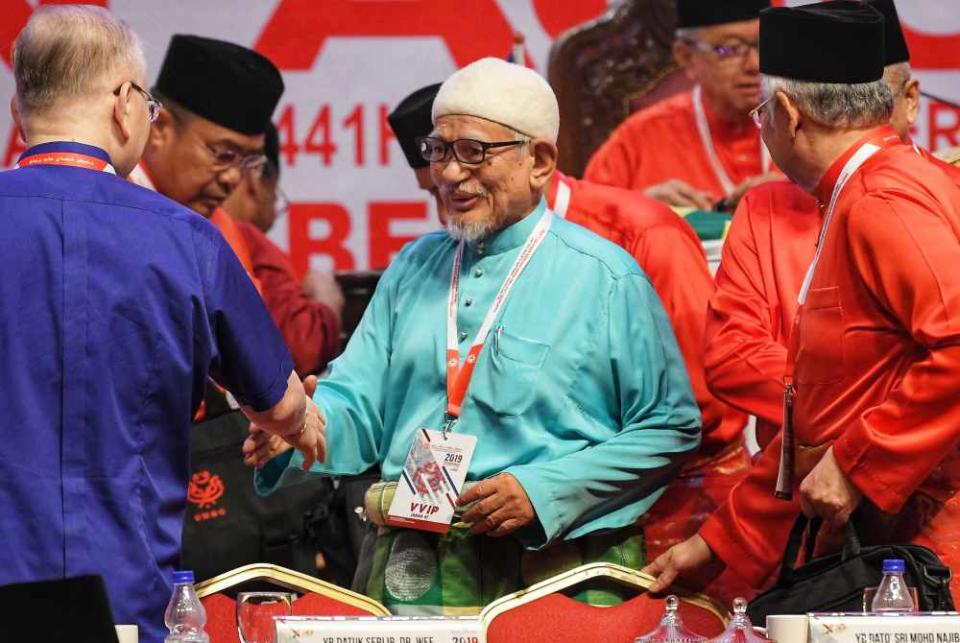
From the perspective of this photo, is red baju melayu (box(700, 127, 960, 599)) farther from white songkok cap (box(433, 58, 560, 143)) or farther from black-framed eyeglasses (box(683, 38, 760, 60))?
black-framed eyeglasses (box(683, 38, 760, 60))

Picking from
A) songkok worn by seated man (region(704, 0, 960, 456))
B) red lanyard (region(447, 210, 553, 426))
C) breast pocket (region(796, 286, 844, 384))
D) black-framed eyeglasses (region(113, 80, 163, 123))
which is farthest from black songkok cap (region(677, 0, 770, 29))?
black-framed eyeglasses (region(113, 80, 163, 123))

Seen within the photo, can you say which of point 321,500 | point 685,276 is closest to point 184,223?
point 685,276

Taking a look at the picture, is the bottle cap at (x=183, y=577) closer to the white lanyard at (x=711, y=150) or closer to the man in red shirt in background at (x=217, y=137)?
the man in red shirt in background at (x=217, y=137)

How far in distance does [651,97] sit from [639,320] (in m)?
2.13

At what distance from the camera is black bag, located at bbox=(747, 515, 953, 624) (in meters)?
2.79

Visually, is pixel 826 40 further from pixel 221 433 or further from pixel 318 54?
pixel 318 54

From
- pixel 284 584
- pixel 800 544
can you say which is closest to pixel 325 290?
pixel 284 584

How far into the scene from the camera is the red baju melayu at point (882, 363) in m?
2.95

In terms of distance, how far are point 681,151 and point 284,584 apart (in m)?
2.53

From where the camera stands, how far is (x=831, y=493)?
3.00m

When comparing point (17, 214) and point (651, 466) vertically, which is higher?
point (17, 214)

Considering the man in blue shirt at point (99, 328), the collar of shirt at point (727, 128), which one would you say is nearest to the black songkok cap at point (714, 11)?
the collar of shirt at point (727, 128)

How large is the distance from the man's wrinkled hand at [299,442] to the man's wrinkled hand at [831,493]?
2.98 feet

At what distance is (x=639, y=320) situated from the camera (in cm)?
353
